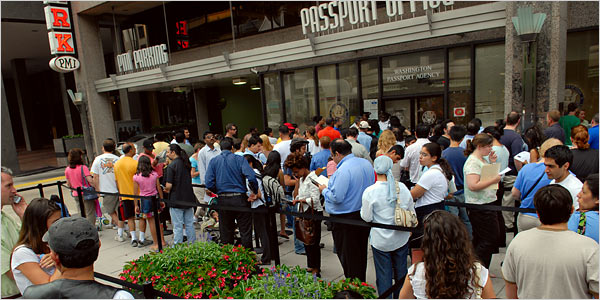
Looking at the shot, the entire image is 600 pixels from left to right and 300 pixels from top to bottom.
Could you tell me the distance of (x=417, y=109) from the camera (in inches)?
498

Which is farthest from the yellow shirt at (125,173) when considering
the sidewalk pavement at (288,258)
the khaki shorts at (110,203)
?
the sidewalk pavement at (288,258)

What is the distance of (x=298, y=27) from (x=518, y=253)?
13876mm

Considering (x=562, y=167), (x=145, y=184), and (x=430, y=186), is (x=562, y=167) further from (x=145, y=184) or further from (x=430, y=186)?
(x=145, y=184)

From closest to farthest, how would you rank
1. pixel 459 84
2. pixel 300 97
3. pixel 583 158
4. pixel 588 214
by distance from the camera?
pixel 588 214, pixel 583 158, pixel 459 84, pixel 300 97

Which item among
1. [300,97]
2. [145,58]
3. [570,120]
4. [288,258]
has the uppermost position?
[145,58]

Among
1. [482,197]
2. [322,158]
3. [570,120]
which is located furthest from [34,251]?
[570,120]

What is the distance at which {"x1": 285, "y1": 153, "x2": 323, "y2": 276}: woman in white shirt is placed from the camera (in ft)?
16.4

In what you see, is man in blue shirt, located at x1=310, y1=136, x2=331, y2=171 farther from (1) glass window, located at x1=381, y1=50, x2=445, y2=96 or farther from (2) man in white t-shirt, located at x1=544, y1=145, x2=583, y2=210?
(1) glass window, located at x1=381, y1=50, x2=445, y2=96

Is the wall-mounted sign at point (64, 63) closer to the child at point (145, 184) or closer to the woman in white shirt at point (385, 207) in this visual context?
the child at point (145, 184)

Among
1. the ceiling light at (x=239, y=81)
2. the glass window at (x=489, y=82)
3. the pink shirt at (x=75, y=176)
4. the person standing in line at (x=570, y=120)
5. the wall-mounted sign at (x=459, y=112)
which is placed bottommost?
the pink shirt at (x=75, y=176)

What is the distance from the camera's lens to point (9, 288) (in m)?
3.04

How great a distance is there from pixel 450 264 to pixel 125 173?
6263mm

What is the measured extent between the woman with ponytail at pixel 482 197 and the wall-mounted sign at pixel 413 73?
813cm

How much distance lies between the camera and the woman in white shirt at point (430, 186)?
4.20m
